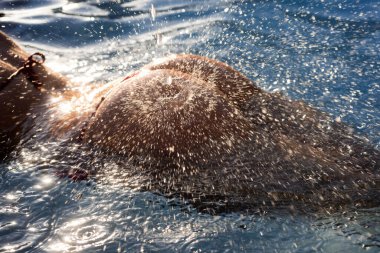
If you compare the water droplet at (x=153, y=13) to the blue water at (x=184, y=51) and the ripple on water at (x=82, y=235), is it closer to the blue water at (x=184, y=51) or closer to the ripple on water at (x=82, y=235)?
the blue water at (x=184, y=51)

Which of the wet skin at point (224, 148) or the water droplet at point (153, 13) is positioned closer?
the wet skin at point (224, 148)

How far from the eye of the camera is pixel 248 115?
2.39 m

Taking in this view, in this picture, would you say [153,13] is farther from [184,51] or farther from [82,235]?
[82,235]

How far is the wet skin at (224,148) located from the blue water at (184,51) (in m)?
0.11

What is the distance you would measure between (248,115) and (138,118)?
64 centimetres

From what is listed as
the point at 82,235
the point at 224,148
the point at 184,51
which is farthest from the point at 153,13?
the point at 82,235

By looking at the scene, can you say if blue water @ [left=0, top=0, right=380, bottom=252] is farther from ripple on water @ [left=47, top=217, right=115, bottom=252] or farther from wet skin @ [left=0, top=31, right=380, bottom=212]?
wet skin @ [left=0, top=31, right=380, bottom=212]

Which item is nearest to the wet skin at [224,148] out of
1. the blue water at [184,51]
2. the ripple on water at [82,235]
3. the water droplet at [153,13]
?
the blue water at [184,51]

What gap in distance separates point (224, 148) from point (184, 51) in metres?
3.54

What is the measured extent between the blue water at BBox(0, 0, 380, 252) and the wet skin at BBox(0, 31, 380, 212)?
0.11 meters

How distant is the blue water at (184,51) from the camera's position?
2.05 m

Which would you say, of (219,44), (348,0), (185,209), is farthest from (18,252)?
(348,0)

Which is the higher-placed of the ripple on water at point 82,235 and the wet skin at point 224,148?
the wet skin at point 224,148

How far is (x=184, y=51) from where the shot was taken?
18.1ft
